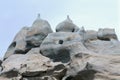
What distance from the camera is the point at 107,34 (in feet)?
49.6

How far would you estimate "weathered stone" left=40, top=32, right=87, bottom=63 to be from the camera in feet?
46.2

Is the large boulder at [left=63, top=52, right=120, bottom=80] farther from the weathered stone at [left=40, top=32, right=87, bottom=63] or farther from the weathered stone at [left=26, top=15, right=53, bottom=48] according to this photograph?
the weathered stone at [left=26, top=15, right=53, bottom=48]

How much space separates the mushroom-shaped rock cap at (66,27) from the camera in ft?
51.5

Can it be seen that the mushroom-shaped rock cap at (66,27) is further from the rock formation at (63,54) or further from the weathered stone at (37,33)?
the weathered stone at (37,33)

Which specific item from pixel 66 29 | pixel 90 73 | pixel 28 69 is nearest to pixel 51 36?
pixel 66 29

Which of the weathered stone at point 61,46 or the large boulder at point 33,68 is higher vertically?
the weathered stone at point 61,46

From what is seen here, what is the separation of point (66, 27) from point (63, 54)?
154 cm

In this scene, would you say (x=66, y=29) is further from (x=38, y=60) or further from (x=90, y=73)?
(x=90, y=73)

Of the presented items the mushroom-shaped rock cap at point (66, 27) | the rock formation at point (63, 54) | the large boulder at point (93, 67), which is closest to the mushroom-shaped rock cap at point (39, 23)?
the rock formation at point (63, 54)

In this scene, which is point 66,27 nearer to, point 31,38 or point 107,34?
point 31,38

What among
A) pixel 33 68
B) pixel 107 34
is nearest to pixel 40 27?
pixel 107 34

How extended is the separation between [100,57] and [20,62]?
266 centimetres

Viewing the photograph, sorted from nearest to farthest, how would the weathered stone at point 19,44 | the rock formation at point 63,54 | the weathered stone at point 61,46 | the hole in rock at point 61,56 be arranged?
1. the rock formation at point 63,54
2. the weathered stone at point 61,46
3. the hole in rock at point 61,56
4. the weathered stone at point 19,44

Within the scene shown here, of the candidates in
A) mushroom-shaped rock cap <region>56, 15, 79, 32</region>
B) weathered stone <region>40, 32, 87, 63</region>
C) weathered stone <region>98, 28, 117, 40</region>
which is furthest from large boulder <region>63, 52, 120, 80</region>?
mushroom-shaped rock cap <region>56, 15, 79, 32</region>
